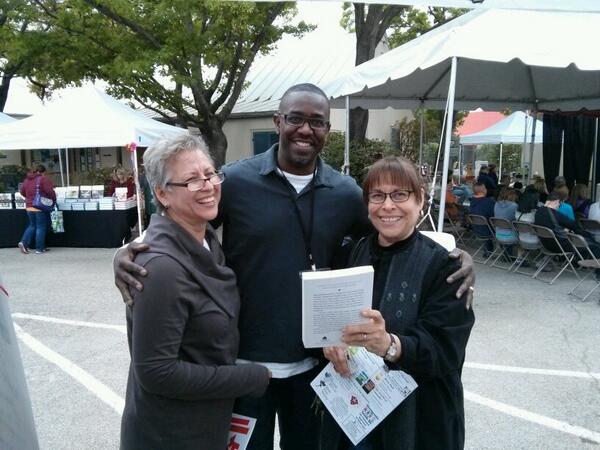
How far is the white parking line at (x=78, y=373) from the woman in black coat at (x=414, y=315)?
103 inches

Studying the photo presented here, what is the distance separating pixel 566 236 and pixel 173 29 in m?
9.05

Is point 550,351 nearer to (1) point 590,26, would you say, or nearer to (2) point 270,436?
(2) point 270,436

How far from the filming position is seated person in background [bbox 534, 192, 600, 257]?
24.0 ft

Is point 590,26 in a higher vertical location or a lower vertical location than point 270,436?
higher

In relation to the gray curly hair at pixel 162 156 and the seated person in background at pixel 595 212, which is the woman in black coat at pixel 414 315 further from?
the seated person in background at pixel 595 212

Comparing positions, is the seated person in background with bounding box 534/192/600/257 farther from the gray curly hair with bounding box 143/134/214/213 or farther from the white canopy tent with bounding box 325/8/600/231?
the gray curly hair with bounding box 143/134/214/213

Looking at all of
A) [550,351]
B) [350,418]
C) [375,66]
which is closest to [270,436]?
[350,418]

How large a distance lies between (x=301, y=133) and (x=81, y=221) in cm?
971

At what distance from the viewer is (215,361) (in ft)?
5.58

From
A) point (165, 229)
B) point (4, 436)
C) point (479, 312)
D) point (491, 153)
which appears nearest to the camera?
point (4, 436)

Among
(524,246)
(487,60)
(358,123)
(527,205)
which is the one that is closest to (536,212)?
(524,246)

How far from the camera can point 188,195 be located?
1.73 meters

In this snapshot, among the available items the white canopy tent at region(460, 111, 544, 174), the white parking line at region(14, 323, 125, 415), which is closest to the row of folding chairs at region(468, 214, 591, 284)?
the white parking line at region(14, 323, 125, 415)

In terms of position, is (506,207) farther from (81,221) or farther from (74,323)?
(81,221)
